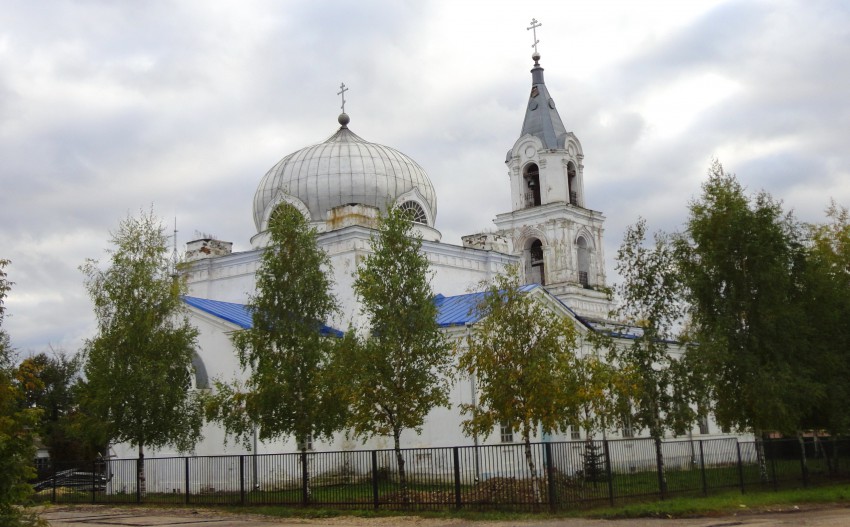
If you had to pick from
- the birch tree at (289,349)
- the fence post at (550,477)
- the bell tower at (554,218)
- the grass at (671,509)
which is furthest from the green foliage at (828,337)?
the bell tower at (554,218)

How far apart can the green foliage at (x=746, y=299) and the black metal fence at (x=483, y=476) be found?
1.46 metres

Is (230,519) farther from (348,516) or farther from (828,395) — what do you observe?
(828,395)

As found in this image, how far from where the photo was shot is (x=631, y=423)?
24.9 metres

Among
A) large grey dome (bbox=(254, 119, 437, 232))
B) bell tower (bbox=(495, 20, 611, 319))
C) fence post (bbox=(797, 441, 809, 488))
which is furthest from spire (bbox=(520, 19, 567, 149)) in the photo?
fence post (bbox=(797, 441, 809, 488))

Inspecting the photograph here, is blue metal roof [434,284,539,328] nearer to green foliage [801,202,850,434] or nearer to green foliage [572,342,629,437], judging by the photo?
green foliage [572,342,629,437]

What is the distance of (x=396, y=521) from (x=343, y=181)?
2019 cm

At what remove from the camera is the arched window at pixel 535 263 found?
5125cm

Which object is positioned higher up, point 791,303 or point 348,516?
point 791,303

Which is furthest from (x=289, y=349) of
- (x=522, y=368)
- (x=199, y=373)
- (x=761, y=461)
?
(x=761, y=461)

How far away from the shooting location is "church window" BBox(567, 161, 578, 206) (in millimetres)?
51562

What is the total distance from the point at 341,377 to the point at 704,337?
35.1 feet

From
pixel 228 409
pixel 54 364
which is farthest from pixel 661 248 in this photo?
pixel 54 364

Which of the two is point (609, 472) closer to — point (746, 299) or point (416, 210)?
point (746, 299)

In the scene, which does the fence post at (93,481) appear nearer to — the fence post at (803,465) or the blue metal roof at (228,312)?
the blue metal roof at (228,312)
